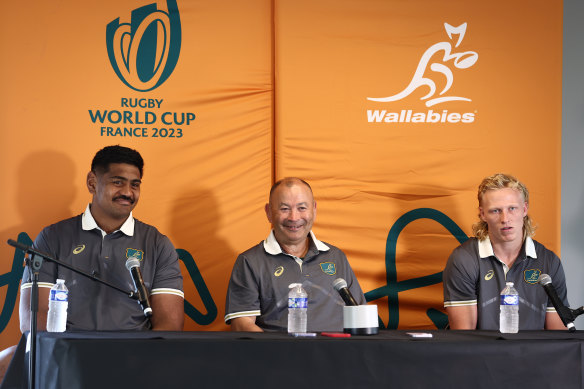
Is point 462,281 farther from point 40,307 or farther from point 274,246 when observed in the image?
point 40,307

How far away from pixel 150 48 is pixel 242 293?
1.61m

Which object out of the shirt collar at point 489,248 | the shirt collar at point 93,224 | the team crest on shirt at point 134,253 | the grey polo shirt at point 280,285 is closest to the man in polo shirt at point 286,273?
the grey polo shirt at point 280,285

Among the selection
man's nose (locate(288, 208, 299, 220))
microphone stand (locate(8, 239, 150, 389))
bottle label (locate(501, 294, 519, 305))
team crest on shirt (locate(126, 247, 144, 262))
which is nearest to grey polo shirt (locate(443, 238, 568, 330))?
bottle label (locate(501, 294, 519, 305))

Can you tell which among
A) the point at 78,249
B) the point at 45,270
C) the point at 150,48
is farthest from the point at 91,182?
the point at 150,48

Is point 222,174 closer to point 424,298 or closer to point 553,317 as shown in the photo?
point 424,298

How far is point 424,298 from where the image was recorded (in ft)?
12.5

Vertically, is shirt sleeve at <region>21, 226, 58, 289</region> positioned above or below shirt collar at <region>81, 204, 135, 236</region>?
below

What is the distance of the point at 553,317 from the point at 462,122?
1292 mm

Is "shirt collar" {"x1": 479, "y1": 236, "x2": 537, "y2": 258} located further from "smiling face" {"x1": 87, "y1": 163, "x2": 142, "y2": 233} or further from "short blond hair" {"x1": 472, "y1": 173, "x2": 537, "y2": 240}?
"smiling face" {"x1": 87, "y1": 163, "x2": 142, "y2": 233}

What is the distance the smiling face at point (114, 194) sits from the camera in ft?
10.8

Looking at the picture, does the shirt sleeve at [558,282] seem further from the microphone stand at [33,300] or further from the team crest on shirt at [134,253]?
the microphone stand at [33,300]

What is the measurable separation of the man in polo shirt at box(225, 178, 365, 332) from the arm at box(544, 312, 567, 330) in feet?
3.13

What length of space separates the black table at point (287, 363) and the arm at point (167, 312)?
109cm

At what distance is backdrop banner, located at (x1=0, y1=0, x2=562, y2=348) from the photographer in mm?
3666
